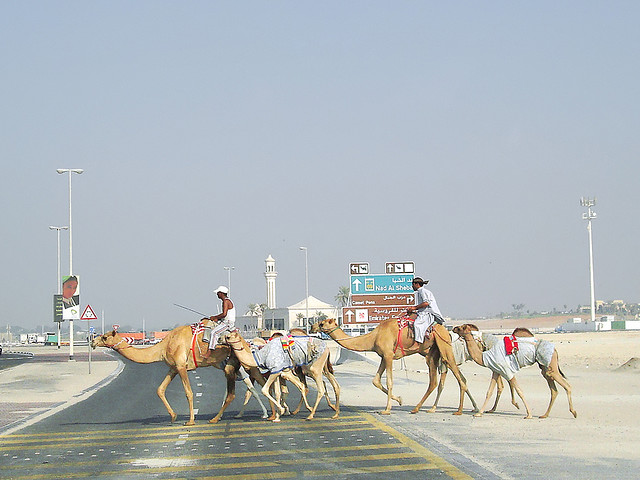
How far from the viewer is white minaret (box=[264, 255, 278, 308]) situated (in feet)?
A: 591

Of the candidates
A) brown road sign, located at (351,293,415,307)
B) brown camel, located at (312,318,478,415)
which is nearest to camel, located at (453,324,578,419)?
brown camel, located at (312,318,478,415)

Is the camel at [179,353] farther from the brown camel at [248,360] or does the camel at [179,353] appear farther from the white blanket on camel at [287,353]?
the white blanket on camel at [287,353]

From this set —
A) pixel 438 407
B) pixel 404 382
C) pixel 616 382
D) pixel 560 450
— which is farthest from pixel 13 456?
pixel 616 382

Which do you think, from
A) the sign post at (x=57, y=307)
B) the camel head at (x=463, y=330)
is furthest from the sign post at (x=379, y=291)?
the sign post at (x=57, y=307)

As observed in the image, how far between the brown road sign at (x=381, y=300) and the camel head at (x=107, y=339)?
67.5 feet

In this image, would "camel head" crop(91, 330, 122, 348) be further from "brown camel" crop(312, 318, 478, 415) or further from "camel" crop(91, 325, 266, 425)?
"brown camel" crop(312, 318, 478, 415)

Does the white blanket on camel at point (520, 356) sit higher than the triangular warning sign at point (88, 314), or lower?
lower

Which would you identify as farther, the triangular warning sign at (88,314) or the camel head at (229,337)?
the triangular warning sign at (88,314)

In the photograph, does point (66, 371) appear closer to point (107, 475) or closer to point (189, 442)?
point (189, 442)

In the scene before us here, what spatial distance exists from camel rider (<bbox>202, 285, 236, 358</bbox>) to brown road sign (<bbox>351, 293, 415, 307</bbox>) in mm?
19697

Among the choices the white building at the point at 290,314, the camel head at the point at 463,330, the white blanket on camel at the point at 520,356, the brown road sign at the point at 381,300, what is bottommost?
the white building at the point at 290,314

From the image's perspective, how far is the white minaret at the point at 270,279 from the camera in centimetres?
18000

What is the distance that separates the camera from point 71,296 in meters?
48.0

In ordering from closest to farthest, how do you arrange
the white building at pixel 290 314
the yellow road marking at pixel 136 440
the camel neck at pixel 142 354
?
1. the yellow road marking at pixel 136 440
2. the camel neck at pixel 142 354
3. the white building at pixel 290 314
